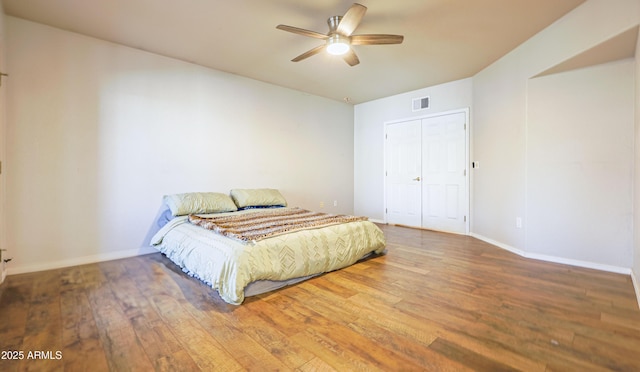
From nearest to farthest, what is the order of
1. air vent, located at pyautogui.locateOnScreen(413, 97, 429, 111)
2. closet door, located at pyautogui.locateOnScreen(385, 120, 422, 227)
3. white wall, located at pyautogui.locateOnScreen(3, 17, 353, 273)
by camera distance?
white wall, located at pyautogui.locateOnScreen(3, 17, 353, 273) < air vent, located at pyautogui.locateOnScreen(413, 97, 429, 111) < closet door, located at pyautogui.locateOnScreen(385, 120, 422, 227)

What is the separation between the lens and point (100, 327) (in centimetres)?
173

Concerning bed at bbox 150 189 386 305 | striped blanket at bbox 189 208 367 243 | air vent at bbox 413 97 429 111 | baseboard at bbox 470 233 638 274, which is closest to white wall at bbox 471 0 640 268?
baseboard at bbox 470 233 638 274

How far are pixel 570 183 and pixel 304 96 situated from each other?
4.00m

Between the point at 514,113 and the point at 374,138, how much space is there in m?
2.58

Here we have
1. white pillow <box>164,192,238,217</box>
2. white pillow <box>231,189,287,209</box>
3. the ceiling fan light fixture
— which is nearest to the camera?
the ceiling fan light fixture

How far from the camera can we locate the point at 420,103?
195 inches

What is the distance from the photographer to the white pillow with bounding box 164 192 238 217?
3291 millimetres

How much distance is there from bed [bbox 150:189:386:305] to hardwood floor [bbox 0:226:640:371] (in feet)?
0.43

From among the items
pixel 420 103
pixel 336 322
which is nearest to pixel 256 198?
pixel 336 322

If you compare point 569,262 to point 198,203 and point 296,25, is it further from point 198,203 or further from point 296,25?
point 198,203

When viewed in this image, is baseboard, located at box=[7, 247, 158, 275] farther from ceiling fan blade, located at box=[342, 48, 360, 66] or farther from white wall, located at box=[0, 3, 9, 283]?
ceiling fan blade, located at box=[342, 48, 360, 66]

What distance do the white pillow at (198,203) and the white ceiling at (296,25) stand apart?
179cm

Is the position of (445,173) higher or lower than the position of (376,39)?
lower

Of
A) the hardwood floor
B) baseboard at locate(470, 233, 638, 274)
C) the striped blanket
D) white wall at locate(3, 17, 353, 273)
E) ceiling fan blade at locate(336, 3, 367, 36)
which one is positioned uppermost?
ceiling fan blade at locate(336, 3, 367, 36)
